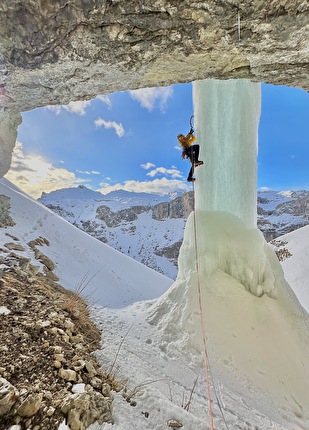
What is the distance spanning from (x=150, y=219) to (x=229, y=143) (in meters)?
70.8

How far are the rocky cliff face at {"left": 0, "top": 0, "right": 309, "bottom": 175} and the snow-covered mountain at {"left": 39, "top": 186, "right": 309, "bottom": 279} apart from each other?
50.4 m

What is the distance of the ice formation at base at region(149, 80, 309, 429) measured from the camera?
181 inches

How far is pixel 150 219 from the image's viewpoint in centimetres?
7744

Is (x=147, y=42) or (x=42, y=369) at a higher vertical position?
(x=147, y=42)

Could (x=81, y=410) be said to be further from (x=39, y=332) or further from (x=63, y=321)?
(x=63, y=321)

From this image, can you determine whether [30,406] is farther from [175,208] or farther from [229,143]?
[175,208]

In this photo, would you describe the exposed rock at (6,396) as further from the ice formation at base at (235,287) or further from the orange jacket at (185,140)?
the orange jacket at (185,140)

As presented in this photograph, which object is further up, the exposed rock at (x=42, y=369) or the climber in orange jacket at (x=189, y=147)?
the climber in orange jacket at (x=189, y=147)

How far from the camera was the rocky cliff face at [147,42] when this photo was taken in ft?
7.58

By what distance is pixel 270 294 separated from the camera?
6113 mm

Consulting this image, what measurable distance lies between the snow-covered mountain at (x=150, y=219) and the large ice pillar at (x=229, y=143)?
46356 millimetres

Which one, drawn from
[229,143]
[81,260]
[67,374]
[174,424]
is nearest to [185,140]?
[229,143]

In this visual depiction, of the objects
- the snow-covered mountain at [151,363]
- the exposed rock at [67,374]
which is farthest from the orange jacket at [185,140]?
the exposed rock at [67,374]

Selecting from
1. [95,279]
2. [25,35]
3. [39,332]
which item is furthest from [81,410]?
[95,279]
